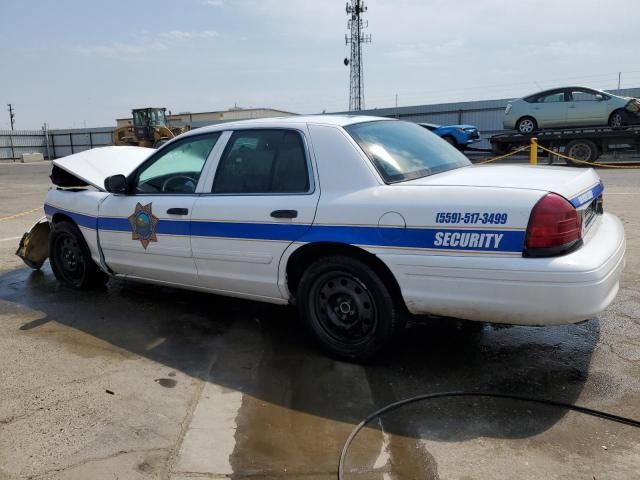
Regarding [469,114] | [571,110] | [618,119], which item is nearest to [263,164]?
[571,110]

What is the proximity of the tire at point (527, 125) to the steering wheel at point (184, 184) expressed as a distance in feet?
50.3

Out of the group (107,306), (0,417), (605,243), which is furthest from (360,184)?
(107,306)

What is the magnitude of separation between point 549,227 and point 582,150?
597 inches

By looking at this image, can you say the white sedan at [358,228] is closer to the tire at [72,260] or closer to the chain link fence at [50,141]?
the tire at [72,260]

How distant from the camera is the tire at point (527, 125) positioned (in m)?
17.7

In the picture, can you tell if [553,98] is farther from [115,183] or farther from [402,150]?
[115,183]

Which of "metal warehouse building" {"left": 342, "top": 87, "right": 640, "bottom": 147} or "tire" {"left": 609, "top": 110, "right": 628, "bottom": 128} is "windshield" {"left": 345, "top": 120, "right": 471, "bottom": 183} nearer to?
"tire" {"left": 609, "top": 110, "right": 628, "bottom": 128}

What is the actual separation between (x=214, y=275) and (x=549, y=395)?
2.46 metres

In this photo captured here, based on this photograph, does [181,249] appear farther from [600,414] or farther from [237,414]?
[600,414]

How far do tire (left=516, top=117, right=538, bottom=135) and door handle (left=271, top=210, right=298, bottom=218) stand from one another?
51.4 ft

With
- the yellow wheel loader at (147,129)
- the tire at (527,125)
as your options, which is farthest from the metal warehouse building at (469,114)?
the yellow wheel loader at (147,129)

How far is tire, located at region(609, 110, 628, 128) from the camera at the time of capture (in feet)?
54.3

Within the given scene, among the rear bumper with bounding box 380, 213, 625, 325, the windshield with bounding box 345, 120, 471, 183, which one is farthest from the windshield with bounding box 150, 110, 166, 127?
the rear bumper with bounding box 380, 213, 625, 325

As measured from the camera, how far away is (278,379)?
361 centimetres
